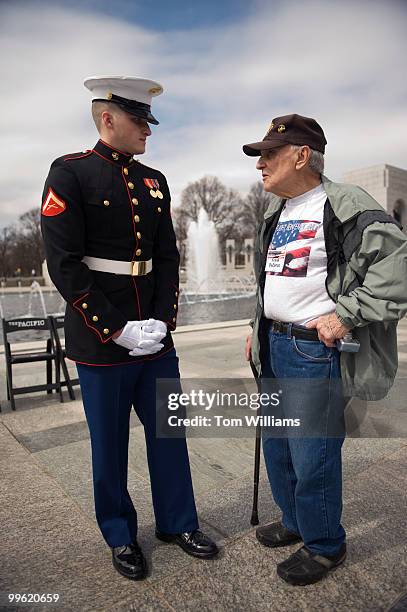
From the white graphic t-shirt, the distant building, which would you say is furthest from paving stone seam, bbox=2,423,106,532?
the distant building

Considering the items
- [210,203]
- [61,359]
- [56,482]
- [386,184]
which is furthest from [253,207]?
[56,482]

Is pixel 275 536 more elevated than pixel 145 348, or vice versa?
pixel 145 348

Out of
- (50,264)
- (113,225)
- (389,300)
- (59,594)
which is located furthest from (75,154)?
(59,594)

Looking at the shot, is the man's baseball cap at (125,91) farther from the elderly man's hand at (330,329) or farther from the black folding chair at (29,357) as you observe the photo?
the black folding chair at (29,357)

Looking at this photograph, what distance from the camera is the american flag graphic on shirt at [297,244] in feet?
7.38

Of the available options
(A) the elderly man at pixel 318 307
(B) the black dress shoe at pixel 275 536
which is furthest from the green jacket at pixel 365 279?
(B) the black dress shoe at pixel 275 536

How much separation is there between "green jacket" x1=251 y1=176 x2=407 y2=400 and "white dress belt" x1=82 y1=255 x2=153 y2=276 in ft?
3.00

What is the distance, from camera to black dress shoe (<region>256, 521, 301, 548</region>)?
2.58 metres

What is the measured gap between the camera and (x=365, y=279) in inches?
80.2

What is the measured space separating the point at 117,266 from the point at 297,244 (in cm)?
87

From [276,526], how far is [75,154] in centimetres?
221

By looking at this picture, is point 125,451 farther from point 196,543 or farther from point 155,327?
point 155,327

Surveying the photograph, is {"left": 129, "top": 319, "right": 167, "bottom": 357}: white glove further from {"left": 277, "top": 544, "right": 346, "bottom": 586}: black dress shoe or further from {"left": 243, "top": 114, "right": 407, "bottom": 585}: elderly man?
{"left": 277, "top": 544, "right": 346, "bottom": 586}: black dress shoe

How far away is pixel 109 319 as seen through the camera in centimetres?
229
